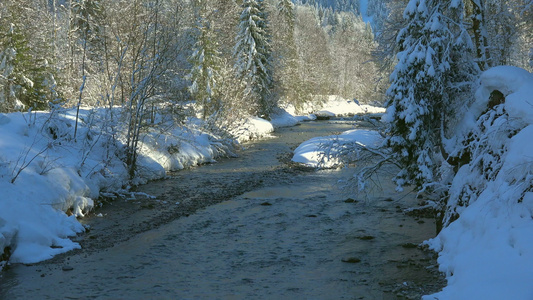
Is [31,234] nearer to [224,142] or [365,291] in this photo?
[365,291]

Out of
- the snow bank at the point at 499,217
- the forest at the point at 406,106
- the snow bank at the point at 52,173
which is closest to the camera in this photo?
the snow bank at the point at 499,217

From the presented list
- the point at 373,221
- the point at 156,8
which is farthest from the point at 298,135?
the point at 373,221

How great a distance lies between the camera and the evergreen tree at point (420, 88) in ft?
28.9

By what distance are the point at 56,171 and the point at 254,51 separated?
2503 cm

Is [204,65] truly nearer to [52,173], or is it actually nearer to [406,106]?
[52,173]

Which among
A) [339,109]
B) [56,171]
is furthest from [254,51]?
[339,109]

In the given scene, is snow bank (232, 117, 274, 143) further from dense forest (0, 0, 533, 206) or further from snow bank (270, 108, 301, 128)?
snow bank (270, 108, 301, 128)

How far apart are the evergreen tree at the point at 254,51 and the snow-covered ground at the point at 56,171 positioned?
51.1 ft

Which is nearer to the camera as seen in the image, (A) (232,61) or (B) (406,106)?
(B) (406,106)

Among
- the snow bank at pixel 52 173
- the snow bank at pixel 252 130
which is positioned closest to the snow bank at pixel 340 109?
the snow bank at pixel 252 130

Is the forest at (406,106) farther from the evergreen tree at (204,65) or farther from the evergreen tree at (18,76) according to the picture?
the evergreen tree at (204,65)

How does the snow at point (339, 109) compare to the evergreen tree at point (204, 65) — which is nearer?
the evergreen tree at point (204, 65)

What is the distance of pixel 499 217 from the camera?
21.9 ft

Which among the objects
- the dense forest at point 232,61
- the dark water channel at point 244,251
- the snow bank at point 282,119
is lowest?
the dark water channel at point 244,251
